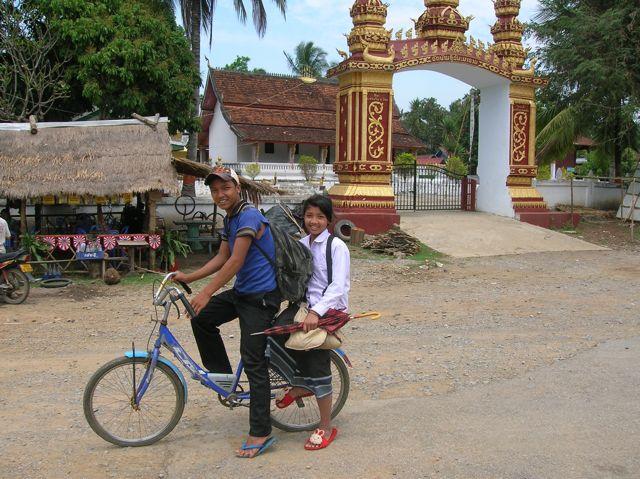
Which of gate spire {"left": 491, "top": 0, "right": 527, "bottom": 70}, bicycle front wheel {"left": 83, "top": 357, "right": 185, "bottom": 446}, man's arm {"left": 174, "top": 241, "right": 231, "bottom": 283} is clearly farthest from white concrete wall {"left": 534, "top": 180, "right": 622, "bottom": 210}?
bicycle front wheel {"left": 83, "top": 357, "right": 185, "bottom": 446}

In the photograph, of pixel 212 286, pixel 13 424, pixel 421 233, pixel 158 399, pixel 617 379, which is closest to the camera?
pixel 212 286

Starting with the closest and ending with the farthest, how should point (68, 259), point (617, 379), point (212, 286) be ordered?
point (212, 286), point (617, 379), point (68, 259)

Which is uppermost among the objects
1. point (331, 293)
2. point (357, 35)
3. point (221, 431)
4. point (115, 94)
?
point (357, 35)

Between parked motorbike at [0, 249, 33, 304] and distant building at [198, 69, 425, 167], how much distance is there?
23.1 meters

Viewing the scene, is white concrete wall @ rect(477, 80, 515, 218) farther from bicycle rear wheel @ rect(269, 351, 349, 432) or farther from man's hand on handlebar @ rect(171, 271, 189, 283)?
man's hand on handlebar @ rect(171, 271, 189, 283)

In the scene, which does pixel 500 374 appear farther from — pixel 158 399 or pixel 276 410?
pixel 158 399

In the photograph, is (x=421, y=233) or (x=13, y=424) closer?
(x=13, y=424)

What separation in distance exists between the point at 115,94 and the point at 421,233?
780 cm

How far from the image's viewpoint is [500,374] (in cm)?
544

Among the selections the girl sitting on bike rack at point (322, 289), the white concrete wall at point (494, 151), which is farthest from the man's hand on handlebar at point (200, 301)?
the white concrete wall at point (494, 151)

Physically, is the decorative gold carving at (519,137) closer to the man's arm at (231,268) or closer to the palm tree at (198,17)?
the palm tree at (198,17)

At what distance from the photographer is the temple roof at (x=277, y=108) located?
1268 inches

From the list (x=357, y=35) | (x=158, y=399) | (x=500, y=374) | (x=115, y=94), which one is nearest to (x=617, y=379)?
(x=500, y=374)

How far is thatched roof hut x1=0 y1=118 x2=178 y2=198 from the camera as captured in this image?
10.5m
